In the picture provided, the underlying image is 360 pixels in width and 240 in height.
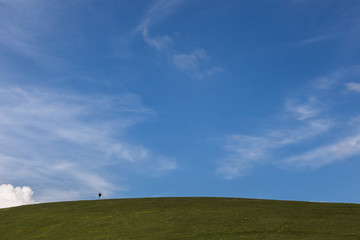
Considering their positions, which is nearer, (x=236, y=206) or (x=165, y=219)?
(x=165, y=219)

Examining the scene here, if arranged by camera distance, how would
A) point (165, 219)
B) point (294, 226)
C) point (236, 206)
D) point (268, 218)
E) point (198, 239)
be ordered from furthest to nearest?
1. point (236, 206)
2. point (165, 219)
3. point (268, 218)
4. point (294, 226)
5. point (198, 239)

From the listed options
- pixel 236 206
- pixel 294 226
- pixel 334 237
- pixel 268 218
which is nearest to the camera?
pixel 334 237

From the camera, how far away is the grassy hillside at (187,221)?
38.4 meters

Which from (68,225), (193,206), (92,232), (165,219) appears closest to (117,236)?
(92,232)

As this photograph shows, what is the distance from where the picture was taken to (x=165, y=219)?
47.0 m

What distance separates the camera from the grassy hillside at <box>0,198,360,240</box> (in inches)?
1512

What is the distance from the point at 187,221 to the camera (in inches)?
1766

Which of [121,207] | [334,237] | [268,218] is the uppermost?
[121,207]

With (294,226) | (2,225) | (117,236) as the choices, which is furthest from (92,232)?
(294,226)

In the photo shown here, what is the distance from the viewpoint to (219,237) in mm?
37406

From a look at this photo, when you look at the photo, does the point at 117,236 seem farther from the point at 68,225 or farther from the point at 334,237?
the point at 334,237

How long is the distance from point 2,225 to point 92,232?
1893 centimetres

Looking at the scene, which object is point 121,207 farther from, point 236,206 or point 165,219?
point 236,206

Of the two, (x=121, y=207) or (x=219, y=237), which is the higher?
(x=121, y=207)
